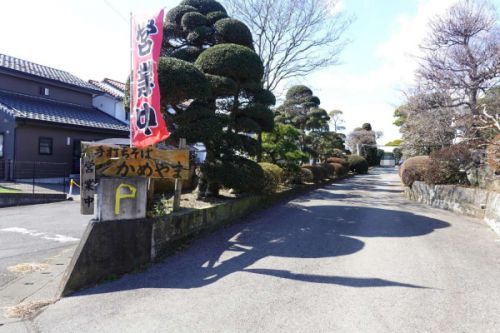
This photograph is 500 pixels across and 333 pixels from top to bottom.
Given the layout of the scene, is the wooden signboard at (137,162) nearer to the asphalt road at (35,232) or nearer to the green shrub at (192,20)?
the asphalt road at (35,232)

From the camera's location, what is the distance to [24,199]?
1217cm

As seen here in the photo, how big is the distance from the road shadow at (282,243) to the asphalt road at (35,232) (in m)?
2.25

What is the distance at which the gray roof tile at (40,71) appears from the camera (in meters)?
18.2

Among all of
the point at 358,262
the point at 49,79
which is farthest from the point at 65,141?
the point at 358,262

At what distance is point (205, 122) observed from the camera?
8.14 m

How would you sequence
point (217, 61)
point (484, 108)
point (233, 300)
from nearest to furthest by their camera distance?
point (233, 300) → point (217, 61) → point (484, 108)

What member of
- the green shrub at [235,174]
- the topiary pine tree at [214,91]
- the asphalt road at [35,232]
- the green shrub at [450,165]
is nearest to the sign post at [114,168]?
the asphalt road at [35,232]

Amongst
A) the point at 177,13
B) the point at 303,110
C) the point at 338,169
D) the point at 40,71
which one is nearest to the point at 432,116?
the point at 177,13

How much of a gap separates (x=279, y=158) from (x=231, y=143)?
20.9 feet

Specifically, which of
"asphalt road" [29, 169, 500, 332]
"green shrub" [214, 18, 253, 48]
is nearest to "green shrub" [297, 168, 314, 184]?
"green shrub" [214, 18, 253, 48]

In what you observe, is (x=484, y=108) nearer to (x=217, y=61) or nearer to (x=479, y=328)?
(x=217, y=61)

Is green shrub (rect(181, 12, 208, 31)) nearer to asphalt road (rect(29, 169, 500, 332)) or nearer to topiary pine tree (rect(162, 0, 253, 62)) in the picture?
topiary pine tree (rect(162, 0, 253, 62))

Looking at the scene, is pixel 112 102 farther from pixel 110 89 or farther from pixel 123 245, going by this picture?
pixel 123 245

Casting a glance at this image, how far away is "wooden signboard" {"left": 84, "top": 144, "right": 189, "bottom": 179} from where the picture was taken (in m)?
5.21
